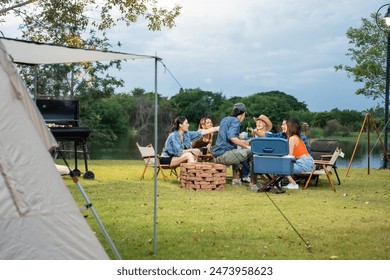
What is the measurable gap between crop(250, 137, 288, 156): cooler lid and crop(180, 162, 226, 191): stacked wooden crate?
0.81 m

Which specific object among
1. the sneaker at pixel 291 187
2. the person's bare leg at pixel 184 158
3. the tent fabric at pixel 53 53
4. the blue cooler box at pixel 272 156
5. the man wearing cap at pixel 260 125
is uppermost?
the tent fabric at pixel 53 53

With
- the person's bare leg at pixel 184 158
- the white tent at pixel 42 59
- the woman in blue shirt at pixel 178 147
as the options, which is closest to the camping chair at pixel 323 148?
the woman in blue shirt at pixel 178 147

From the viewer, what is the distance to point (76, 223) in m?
4.17

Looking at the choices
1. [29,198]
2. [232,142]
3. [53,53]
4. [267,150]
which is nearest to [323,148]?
[232,142]

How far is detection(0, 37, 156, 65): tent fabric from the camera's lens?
17.6ft

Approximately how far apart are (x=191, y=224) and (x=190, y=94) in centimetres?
1763

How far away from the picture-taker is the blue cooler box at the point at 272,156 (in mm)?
9258

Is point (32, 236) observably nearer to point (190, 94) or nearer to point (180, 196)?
point (180, 196)

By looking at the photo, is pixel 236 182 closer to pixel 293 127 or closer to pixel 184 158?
pixel 184 158

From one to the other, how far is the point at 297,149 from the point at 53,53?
5.13m

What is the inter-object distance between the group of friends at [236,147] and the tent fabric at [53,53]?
12.8 feet

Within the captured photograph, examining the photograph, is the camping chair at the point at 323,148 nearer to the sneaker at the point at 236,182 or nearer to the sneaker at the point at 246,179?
the sneaker at the point at 246,179

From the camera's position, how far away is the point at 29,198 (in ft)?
13.4
